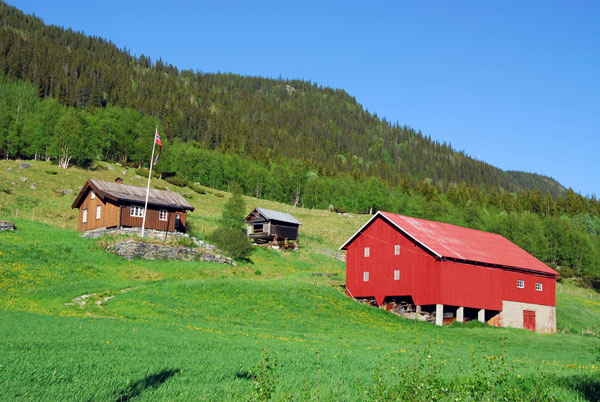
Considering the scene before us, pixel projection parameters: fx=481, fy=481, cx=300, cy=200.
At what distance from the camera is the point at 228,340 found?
21.4 metres

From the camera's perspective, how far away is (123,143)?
4606 inches

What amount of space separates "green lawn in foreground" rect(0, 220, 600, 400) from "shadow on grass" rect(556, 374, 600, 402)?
0.18ft

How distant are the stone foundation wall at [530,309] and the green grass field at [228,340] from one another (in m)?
2.55

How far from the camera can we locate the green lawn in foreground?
464 inches

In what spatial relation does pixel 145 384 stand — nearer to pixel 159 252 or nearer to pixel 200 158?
pixel 159 252

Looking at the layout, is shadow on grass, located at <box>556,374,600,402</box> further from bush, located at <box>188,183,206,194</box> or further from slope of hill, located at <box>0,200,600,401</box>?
bush, located at <box>188,183,206,194</box>

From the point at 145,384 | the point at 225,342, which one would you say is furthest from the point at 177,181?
the point at 145,384

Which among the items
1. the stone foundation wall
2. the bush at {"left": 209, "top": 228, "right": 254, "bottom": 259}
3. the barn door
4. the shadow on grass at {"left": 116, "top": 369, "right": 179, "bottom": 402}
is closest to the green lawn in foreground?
the shadow on grass at {"left": 116, "top": 369, "right": 179, "bottom": 402}

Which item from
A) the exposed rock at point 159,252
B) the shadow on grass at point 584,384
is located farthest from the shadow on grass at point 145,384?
the exposed rock at point 159,252

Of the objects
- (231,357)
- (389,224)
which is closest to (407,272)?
(389,224)

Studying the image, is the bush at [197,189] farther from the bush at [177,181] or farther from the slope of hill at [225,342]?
the slope of hill at [225,342]

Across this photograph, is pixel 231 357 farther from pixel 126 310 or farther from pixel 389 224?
pixel 389 224

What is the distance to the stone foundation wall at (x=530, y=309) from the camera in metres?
42.9

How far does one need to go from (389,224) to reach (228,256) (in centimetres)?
1815
